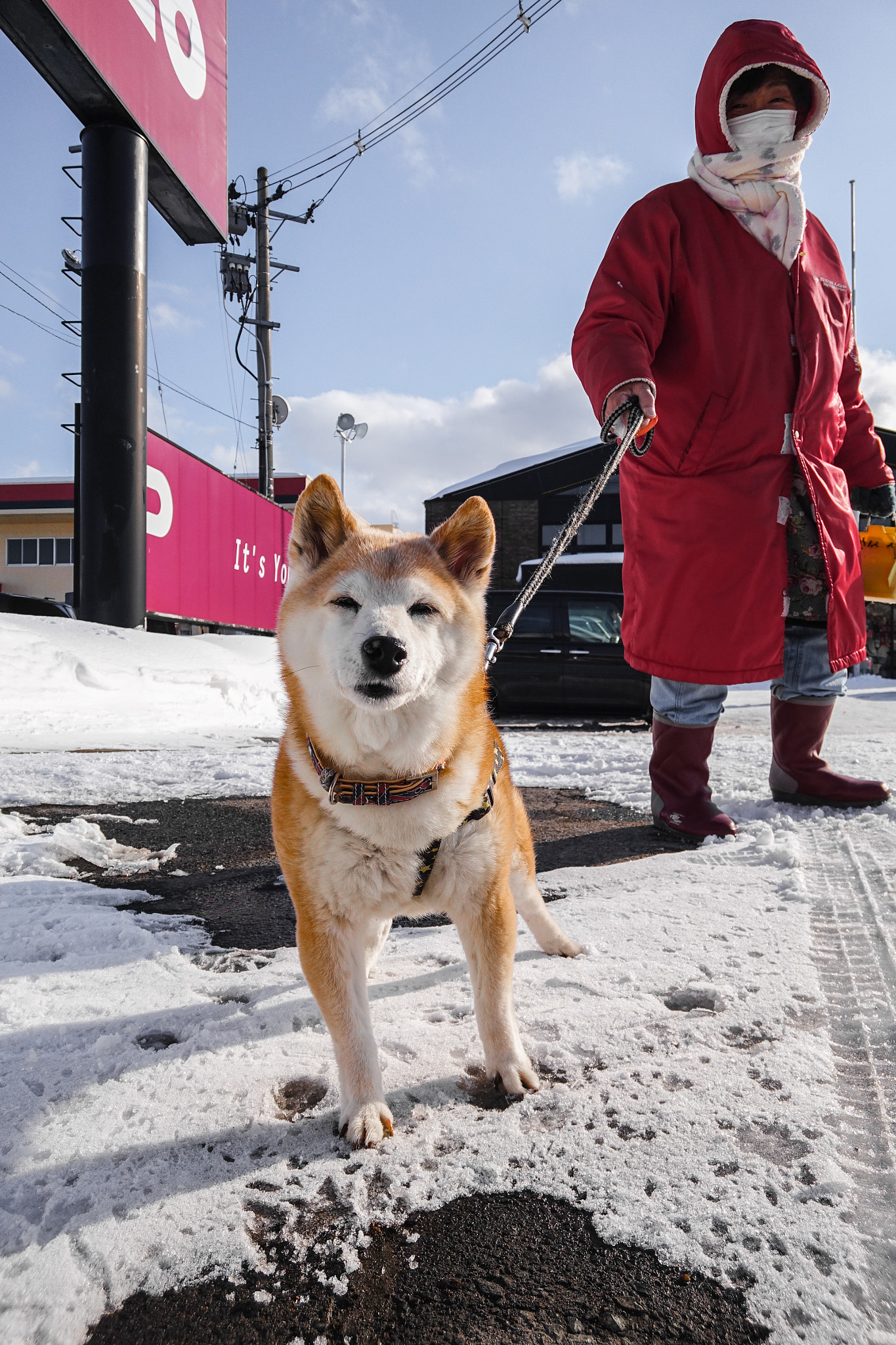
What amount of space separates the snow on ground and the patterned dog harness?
44 centimetres

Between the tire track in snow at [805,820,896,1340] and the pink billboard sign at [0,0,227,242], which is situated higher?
the pink billboard sign at [0,0,227,242]

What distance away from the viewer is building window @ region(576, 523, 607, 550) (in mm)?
25547

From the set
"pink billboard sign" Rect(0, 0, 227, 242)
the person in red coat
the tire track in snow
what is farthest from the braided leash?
"pink billboard sign" Rect(0, 0, 227, 242)

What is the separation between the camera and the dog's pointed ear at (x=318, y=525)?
5.62 ft

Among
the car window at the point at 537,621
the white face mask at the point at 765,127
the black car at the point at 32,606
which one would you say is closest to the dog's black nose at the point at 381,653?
the white face mask at the point at 765,127

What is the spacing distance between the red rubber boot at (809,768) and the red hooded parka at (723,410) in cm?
40

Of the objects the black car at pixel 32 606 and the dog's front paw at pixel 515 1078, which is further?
the black car at pixel 32 606

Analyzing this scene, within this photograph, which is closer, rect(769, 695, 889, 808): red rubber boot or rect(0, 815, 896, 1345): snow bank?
rect(0, 815, 896, 1345): snow bank

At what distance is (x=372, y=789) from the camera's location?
4.80 ft

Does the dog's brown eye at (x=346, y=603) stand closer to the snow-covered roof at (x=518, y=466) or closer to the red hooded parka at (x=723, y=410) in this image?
the red hooded parka at (x=723, y=410)

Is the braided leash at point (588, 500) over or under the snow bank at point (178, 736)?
over

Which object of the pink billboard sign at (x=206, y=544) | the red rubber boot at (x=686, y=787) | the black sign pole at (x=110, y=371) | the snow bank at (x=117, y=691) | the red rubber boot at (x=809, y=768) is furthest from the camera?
the pink billboard sign at (x=206, y=544)

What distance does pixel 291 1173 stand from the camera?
3.94 ft

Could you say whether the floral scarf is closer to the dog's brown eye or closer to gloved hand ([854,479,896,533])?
gloved hand ([854,479,896,533])
